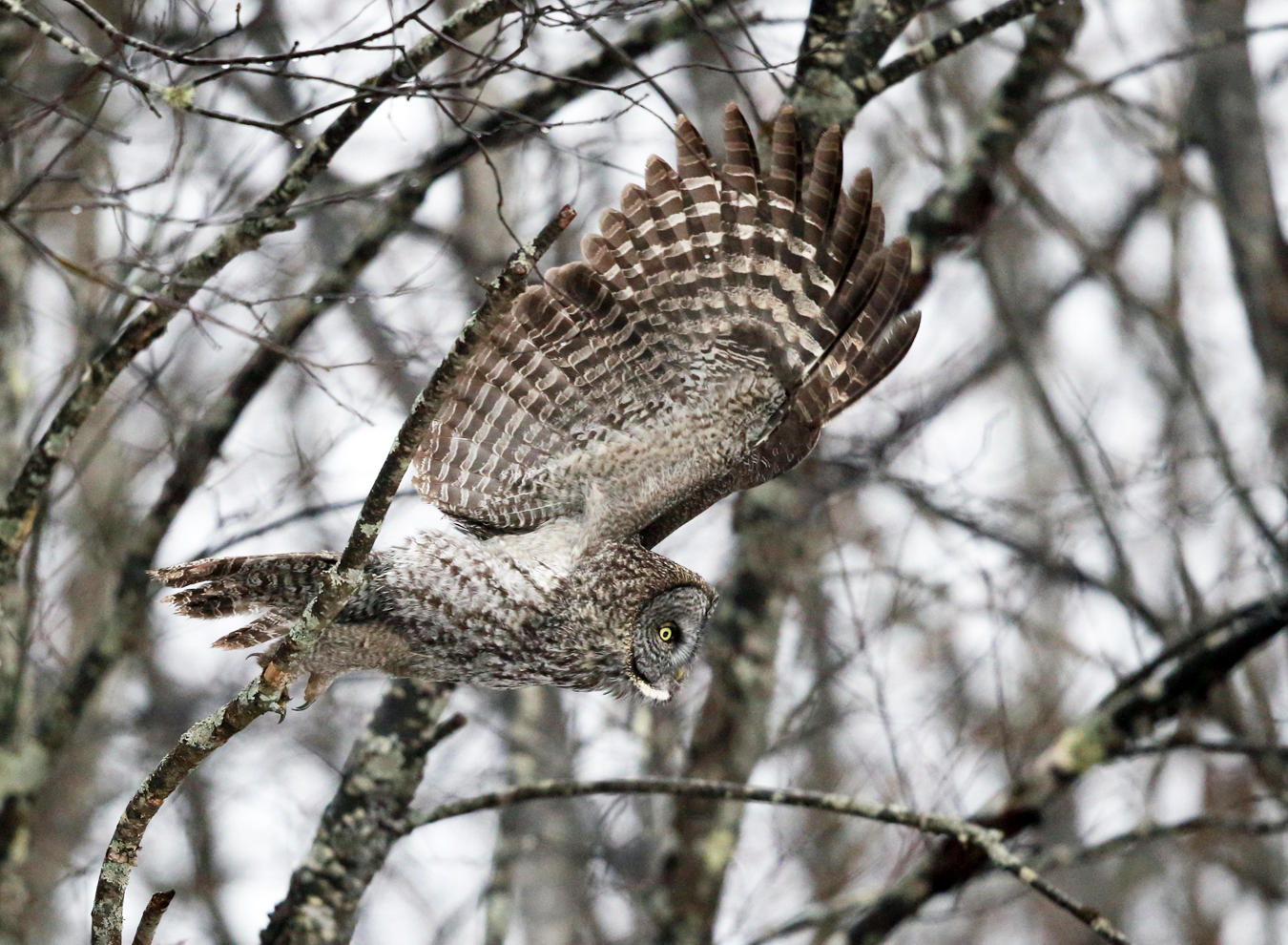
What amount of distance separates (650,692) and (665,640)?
21 centimetres

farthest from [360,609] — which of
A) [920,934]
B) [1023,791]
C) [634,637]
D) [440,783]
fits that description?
[920,934]

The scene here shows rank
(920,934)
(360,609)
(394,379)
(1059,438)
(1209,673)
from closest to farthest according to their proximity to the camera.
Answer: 1. (360,609)
2. (1209,673)
3. (394,379)
4. (1059,438)
5. (920,934)

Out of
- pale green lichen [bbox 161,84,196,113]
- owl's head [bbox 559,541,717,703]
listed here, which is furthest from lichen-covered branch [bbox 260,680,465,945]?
pale green lichen [bbox 161,84,196,113]

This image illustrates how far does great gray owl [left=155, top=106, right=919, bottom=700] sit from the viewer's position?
15.9ft

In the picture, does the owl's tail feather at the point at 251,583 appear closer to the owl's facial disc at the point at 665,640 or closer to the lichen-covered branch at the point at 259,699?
the lichen-covered branch at the point at 259,699

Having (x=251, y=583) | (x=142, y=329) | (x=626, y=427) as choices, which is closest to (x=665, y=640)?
(x=626, y=427)

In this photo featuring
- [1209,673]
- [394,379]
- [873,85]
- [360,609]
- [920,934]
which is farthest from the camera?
[920,934]

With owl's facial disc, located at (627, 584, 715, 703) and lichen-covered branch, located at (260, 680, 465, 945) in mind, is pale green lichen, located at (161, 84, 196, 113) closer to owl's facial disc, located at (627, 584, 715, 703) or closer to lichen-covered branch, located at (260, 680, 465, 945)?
owl's facial disc, located at (627, 584, 715, 703)

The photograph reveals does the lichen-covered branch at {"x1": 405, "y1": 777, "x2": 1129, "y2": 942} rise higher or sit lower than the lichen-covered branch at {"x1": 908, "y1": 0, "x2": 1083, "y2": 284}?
lower

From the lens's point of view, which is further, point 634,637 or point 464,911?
point 464,911

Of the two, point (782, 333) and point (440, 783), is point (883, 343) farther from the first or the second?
point (440, 783)

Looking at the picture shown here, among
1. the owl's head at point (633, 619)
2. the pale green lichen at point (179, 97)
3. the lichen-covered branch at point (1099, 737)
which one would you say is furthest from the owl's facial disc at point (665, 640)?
the pale green lichen at point (179, 97)

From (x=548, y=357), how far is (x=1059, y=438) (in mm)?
4160

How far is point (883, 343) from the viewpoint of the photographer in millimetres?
5285
